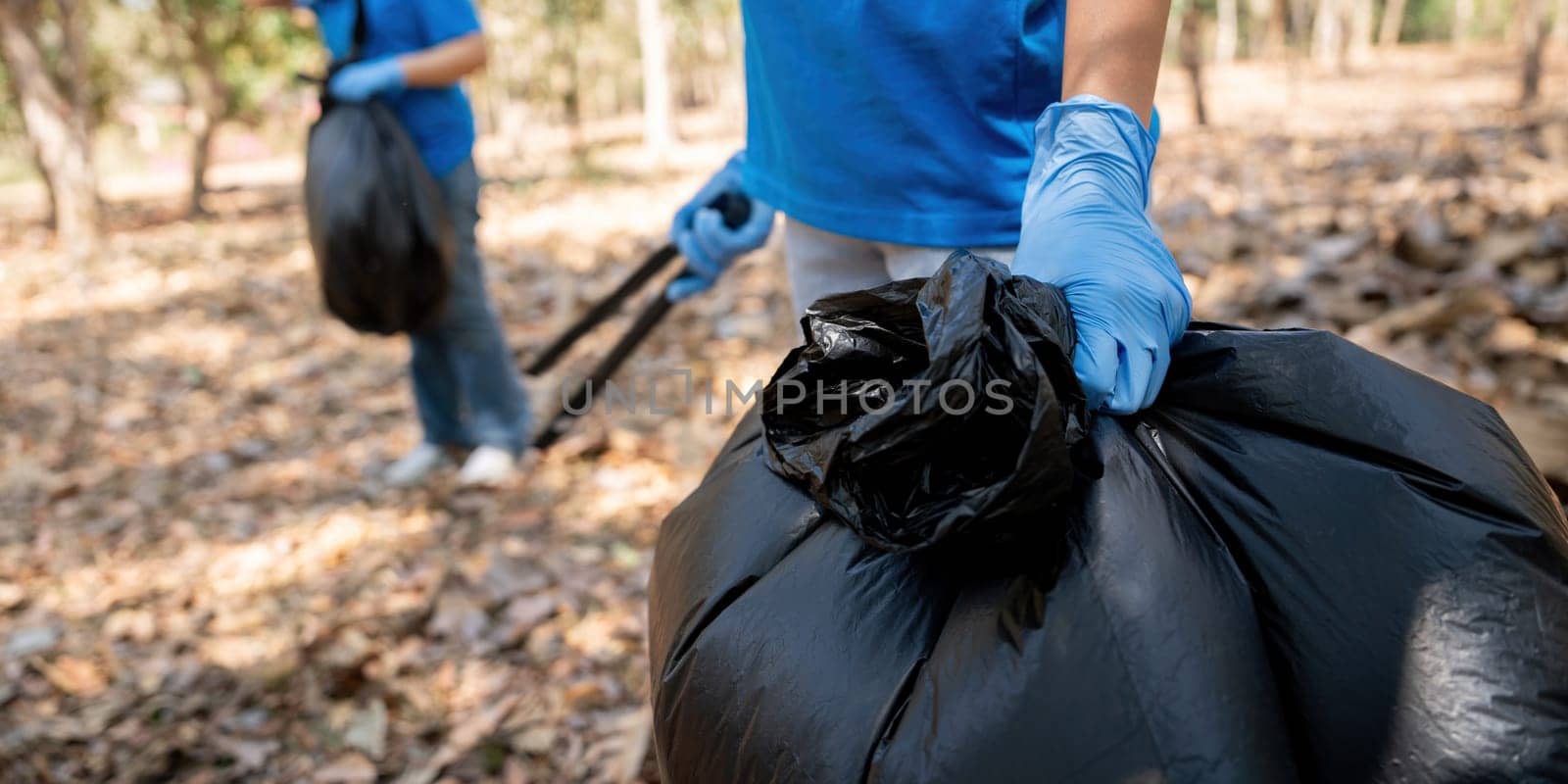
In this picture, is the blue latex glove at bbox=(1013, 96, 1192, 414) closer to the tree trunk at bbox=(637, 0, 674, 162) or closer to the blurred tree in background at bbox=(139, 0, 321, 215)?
the blurred tree in background at bbox=(139, 0, 321, 215)

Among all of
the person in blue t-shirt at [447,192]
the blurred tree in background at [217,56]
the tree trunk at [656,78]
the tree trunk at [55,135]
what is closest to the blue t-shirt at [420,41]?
the person in blue t-shirt at [447,192]

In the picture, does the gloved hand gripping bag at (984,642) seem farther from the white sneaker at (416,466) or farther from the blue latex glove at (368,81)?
the white sneaker at (416,466)

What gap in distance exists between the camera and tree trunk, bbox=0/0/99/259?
7.32 m

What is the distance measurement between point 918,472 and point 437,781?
147 cm

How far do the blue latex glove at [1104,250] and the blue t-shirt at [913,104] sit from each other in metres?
0.10

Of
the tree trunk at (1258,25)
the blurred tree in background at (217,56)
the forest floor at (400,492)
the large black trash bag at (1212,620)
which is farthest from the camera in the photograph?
the tree trunk at (1258,25)

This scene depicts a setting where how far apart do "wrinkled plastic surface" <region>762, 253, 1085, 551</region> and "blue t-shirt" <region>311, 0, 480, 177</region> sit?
91.7 inches

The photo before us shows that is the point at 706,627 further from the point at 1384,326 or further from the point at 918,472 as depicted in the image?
the point at 1384,326

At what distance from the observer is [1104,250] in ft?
3.13

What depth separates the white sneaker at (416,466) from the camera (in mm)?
3188

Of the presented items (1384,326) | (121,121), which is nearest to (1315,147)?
(1384,326)

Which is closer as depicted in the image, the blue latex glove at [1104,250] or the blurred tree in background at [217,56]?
the blue latex glove at [1104,250]

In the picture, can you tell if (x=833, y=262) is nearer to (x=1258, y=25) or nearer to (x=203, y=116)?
(x=203, y=116)

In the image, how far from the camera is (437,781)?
1846mm
